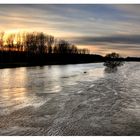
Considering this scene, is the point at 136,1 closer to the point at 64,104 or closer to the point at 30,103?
the point at 64,104

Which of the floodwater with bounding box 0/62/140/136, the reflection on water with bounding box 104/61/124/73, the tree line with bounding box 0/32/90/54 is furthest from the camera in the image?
the tree line with bounding box 0/32/90/54

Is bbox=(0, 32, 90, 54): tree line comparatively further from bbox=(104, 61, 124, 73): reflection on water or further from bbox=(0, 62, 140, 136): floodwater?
bbox=(0, 62, 140, 136): floodwater

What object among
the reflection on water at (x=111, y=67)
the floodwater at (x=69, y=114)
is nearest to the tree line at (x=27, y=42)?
the reflection on water at (x=111, y=67)

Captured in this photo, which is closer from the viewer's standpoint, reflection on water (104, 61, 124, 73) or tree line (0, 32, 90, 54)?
reflection on water (104, 61, 124, 73)

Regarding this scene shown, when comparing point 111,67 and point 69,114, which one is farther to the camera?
point 111,67

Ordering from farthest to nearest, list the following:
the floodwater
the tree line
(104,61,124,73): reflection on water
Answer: the tree line → (104,61,124,73): reflection on water → the floodwater

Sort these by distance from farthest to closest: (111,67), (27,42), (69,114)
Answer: (27,42), (111,67), (69,114)

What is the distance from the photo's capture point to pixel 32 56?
61.8 meters

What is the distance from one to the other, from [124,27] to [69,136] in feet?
41.3

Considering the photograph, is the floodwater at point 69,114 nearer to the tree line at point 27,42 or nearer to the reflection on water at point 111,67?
the reflection on water at point 111,67

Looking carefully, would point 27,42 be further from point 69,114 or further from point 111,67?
point 69,114

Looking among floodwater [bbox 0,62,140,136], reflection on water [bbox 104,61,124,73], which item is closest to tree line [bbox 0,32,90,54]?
reflection on water [bbox 104,61,124,73]

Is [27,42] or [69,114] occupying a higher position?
[27,42]

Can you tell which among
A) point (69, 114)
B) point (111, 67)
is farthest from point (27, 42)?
point (69, 114)
